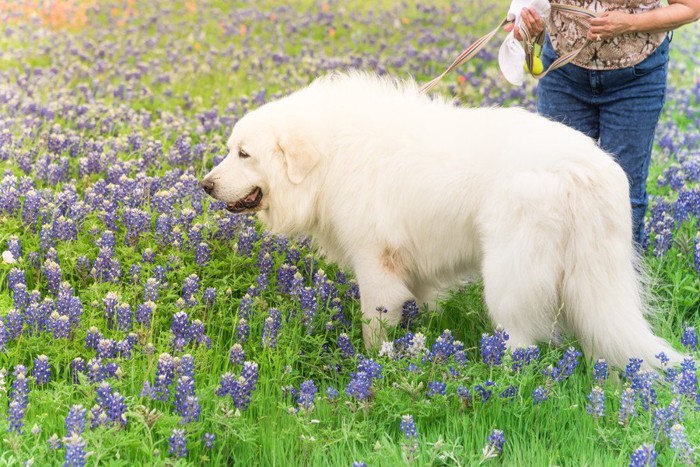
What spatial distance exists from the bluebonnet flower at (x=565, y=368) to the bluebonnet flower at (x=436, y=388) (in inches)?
20.0

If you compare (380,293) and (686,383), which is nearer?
(686,383)

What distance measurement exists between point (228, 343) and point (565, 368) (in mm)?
1761

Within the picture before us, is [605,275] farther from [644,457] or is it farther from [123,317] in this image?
[123,317]

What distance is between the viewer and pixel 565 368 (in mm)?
4238

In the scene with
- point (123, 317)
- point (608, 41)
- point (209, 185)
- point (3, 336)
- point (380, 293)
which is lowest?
point (380, 293)

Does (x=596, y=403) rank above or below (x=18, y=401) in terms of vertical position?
below

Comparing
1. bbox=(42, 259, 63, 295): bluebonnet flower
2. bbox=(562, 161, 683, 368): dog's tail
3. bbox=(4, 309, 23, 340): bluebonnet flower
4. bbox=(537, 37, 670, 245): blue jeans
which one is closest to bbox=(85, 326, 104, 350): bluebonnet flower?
bbox=(4, 309, 23, 340): bluebonnet flower

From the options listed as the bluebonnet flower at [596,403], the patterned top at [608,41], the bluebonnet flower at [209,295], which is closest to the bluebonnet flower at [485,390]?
the bluebonnet flower at [596,403]

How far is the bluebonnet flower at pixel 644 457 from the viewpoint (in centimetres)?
332

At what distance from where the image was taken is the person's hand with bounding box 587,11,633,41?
16.5ft

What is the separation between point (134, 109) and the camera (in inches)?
352

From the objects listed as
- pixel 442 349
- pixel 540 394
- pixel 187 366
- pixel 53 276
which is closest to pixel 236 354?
pixel 187 366

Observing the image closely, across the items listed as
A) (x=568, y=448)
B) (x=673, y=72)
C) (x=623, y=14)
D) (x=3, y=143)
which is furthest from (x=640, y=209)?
(x=673, y=72)

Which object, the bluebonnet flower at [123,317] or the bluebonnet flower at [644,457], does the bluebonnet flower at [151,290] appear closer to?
the bluebonnet flower at [123,317]
